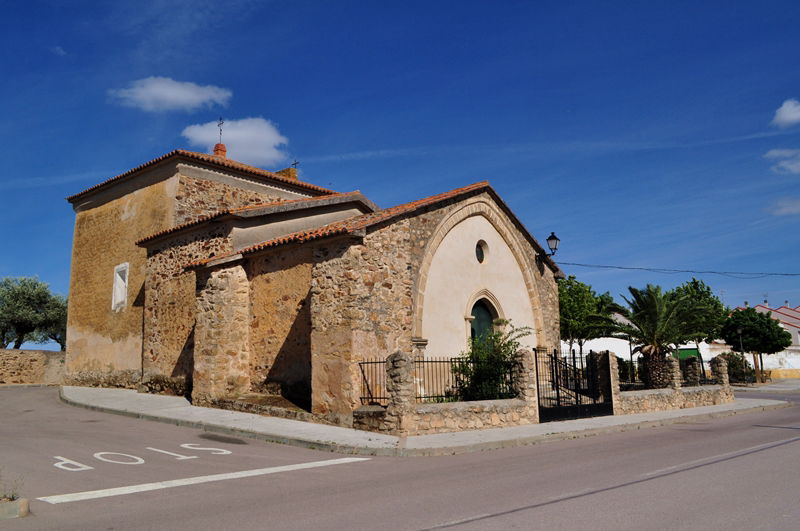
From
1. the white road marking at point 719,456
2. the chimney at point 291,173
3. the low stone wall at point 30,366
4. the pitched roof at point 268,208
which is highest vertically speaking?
the chimney at point 291,173

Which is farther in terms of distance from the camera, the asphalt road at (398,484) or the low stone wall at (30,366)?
the low stone wall at (30,366)

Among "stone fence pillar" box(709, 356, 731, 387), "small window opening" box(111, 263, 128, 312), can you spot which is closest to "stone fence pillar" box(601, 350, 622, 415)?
"stone fence pillar" box(709, 356, 731, 387)

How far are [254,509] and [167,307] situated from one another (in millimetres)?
14343

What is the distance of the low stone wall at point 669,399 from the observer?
1703cm

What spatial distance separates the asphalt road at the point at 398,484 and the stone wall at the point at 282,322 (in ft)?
11.0

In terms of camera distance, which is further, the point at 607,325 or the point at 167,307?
the point at 607,325

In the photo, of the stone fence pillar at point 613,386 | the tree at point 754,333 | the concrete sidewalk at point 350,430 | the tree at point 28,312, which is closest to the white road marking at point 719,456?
the concrete sidewalk at point 350,430

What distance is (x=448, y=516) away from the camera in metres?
5.68

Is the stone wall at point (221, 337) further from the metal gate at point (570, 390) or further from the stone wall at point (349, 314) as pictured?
the metal gate at point (570, 390)

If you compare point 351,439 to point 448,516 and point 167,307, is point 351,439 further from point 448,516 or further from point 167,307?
point 167,307

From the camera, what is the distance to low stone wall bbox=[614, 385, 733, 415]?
17031 mm

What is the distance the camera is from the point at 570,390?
1686 cm

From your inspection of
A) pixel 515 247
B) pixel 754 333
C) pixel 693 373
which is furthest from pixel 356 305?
pixel 754 333

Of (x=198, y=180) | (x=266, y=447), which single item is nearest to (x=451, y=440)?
(x=266, y=447)
